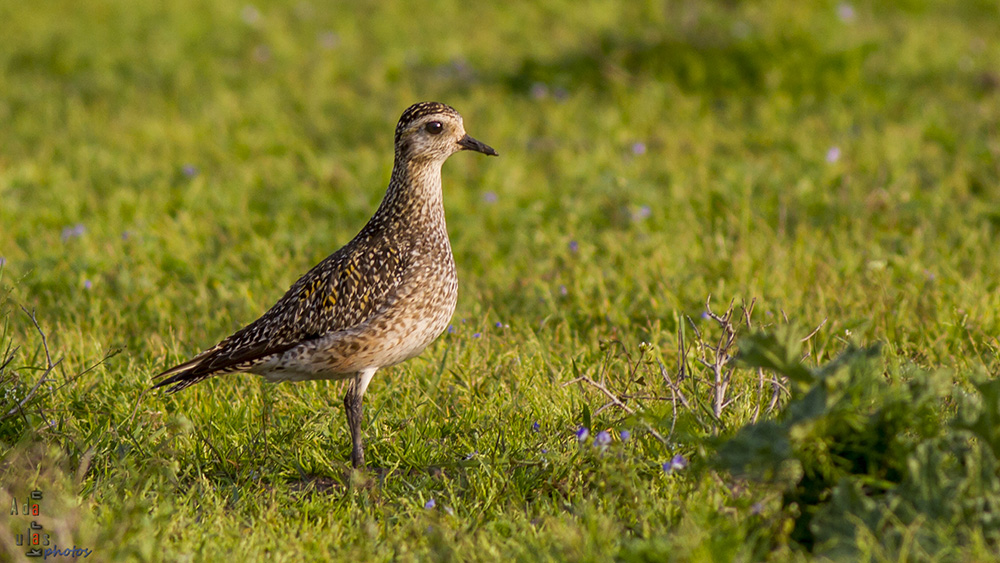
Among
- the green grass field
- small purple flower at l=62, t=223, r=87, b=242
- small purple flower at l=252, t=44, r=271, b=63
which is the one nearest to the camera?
the green grass field

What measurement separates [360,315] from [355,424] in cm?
60

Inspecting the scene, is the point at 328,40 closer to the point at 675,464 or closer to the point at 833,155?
the point at 833,155

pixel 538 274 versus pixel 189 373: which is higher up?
pixel 189 373

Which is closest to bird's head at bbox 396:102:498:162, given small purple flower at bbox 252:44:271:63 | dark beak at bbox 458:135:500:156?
dark beak at bbox 458:135:500:156

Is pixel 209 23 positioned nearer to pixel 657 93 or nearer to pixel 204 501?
pixel 657 93

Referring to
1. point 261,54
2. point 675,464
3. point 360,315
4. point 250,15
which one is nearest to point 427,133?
point 360,315

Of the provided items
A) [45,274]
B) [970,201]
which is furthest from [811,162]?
[45,274]

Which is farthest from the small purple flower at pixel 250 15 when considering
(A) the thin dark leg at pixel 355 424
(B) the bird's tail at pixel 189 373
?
(A) the thin dark leg at pixel 355 424

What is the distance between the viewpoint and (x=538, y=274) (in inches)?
286

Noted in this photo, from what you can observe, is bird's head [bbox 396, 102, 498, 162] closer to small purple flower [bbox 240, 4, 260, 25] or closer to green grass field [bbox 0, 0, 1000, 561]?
green grass field [bbox 0, 0, 1000, 561]

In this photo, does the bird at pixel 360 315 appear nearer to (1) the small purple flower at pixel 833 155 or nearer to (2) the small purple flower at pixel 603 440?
(2) the small purple flower at pixel 603 440

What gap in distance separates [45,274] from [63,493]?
352 cm

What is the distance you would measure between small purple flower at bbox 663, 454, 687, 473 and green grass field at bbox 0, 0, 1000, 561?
12mm

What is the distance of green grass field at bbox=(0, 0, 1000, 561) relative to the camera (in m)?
3.79
